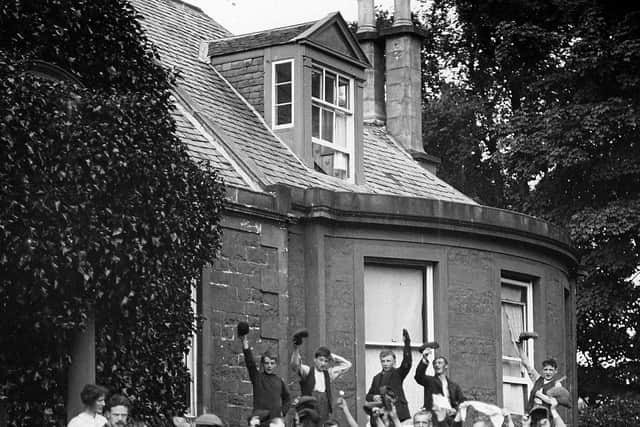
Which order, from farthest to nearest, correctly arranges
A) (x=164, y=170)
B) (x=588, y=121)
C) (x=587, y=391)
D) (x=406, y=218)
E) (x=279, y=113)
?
(x=587, y=391) < (x=588, y=121) < (x=279, y=113) < (x=406, y=218) < (x=164, y=170)

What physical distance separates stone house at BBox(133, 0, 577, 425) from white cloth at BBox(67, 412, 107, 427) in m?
4.83

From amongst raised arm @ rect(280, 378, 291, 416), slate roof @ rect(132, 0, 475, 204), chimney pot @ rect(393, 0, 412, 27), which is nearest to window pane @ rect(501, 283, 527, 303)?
slate roof @ rect(132, 0, 475, 204)

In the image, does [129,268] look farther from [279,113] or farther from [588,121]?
[588,121]

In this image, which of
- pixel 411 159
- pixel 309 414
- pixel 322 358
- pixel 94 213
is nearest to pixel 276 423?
pixel 309 414

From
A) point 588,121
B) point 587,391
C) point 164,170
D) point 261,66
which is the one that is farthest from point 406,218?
point 587,391

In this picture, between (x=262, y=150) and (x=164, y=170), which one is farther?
(x=262, y=150)

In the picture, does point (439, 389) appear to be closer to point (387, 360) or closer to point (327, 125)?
point (387, 360)

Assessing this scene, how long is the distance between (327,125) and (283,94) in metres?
0.82

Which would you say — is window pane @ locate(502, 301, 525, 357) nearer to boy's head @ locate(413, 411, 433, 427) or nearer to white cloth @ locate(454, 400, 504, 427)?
white cloth @ locate(454, 400, 504, 427)

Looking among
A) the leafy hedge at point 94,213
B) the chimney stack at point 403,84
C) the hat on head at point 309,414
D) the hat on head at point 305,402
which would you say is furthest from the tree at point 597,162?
the leafy hedge at point 94,213

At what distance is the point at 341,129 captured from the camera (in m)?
22.9

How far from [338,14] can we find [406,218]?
386cm

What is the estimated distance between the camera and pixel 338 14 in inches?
902

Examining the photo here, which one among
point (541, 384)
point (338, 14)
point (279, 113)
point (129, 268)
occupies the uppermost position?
point (338, 14)
